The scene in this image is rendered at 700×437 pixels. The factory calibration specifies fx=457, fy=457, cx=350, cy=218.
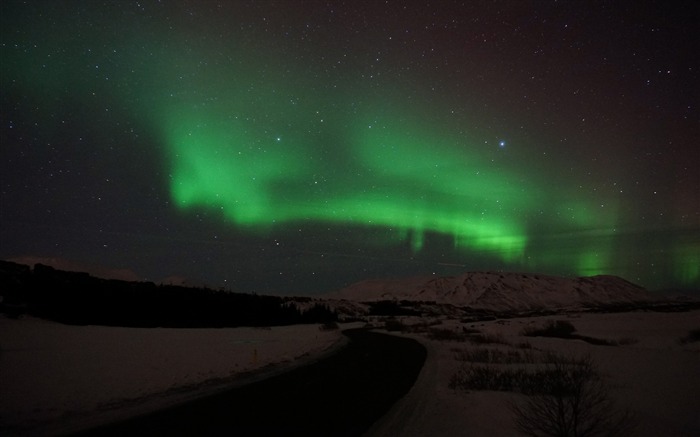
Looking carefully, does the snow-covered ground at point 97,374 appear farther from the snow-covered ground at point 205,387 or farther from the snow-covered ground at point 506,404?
the snow-covered ground at point 506,404

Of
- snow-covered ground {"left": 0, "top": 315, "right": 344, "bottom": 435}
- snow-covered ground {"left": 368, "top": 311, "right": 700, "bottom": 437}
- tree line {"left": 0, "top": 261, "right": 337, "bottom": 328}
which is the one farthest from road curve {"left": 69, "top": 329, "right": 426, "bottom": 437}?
tree line {"left": 0, "top": 261, "right": 337, "bottom": 328}

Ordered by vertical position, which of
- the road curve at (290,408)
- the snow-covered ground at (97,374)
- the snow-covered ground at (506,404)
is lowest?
the snow-covered ground at (97,374)

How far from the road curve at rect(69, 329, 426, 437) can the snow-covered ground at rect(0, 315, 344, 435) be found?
3.44 feet

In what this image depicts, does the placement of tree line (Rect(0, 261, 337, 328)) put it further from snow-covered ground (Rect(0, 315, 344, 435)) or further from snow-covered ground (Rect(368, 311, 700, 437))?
snow-covered ground (Rect(368, 311, 700, 437))

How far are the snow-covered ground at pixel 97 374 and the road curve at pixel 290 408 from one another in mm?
1049

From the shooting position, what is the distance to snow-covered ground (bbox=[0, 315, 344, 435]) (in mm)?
9812

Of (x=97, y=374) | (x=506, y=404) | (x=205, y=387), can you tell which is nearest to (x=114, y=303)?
(x=97, y=374)

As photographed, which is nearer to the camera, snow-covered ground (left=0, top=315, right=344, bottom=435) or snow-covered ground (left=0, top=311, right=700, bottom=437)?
snow-covered ground (left=0, top=311, right=700, bottom=437)

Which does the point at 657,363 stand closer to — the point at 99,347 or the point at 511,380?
the point at 511,380

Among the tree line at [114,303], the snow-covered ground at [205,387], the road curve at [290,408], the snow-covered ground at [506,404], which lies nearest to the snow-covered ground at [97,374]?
the snow-covered ground at [205,387]

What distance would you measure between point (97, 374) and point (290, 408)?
8682 mm

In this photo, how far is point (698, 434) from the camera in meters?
8.14

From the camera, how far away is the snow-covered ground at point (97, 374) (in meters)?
9.81

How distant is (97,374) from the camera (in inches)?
603
